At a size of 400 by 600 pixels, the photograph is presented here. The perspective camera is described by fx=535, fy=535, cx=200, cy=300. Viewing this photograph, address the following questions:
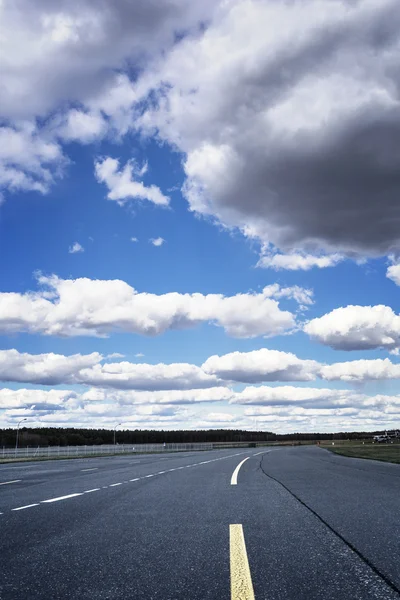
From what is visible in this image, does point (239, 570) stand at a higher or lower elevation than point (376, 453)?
higher

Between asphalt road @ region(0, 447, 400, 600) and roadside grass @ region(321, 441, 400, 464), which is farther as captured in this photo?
roadside grass @ region(321, 441, 400, 464)

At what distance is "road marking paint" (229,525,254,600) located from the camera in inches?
176

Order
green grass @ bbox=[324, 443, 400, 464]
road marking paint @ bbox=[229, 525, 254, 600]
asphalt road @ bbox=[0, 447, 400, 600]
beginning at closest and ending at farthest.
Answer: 1. road marking paint @ bbox=[229, 525, 254, 600]
2. asphalt road @ bbox=[0, 447, 400, 600]
3. green grass @ bbox=[324, 443, 400, 464]

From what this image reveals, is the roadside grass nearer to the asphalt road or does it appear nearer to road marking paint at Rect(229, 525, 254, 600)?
the asphalt road

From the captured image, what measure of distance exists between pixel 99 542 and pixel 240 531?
1982 millimetres

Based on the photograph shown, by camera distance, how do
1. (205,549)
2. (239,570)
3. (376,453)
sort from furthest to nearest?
(376,453) → (205,549) → (239,570)

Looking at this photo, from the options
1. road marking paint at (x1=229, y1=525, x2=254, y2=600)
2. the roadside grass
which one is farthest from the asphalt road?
the roadside grass

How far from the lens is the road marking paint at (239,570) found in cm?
448

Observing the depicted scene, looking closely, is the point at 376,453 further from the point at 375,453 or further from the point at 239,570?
the point at 239,570

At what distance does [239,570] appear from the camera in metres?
5.27

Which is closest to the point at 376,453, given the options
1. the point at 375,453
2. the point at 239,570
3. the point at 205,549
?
the point at 375,453

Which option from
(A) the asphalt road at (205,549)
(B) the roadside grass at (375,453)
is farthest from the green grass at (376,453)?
(A) the asphalt road at (205,549)

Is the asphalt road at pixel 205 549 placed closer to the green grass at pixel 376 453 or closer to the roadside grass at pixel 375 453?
the roadside grass at pixel 375 453

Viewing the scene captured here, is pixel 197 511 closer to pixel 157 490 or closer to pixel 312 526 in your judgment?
pixel 312 526
